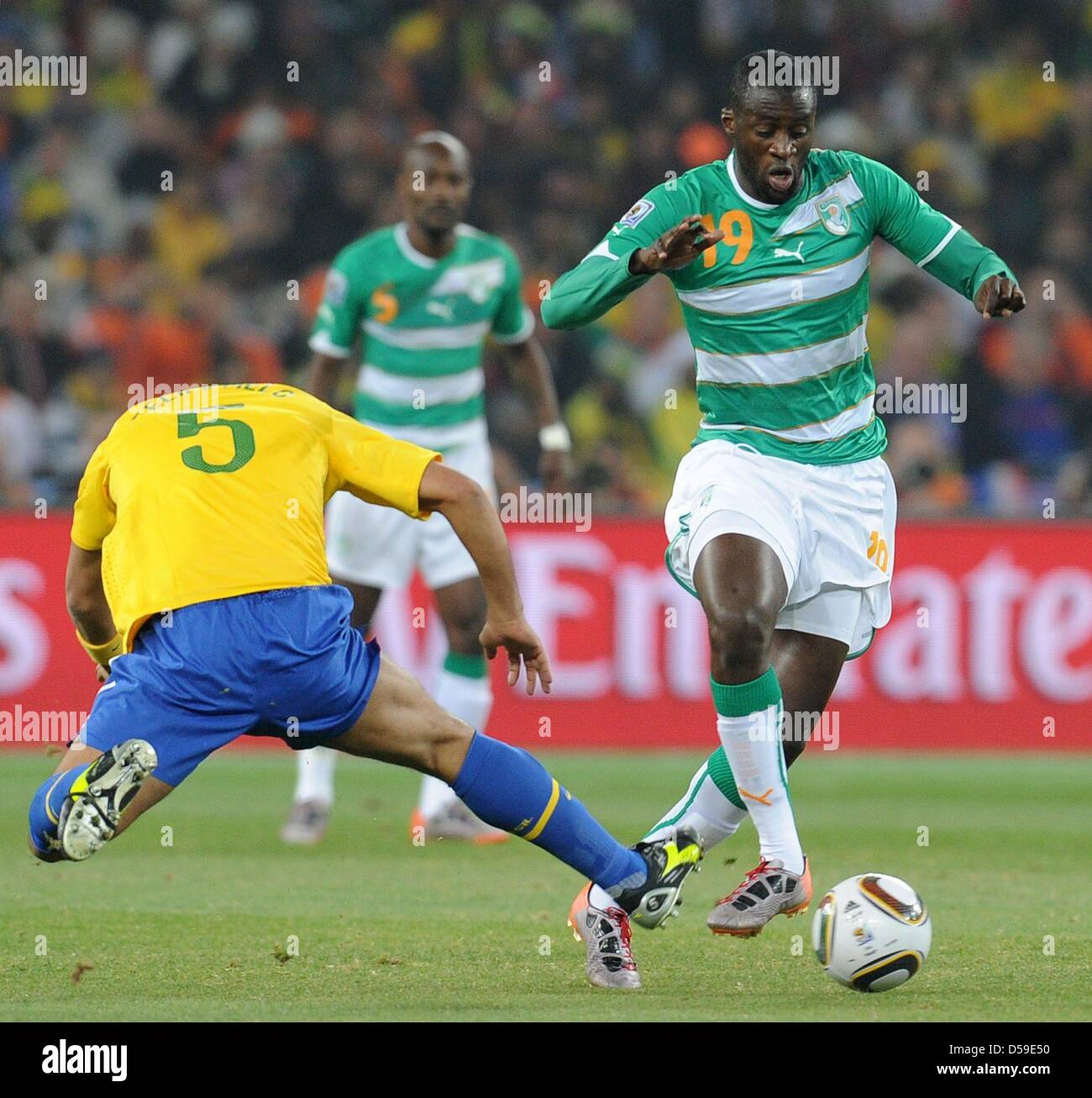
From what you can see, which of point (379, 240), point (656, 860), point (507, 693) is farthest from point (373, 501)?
point (507, 693)

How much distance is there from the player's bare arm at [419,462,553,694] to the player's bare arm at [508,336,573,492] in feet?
13.6

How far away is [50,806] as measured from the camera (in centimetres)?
482

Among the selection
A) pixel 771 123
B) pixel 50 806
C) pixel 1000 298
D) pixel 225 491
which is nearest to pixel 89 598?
pixel 225 491

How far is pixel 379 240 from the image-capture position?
29.3 feet

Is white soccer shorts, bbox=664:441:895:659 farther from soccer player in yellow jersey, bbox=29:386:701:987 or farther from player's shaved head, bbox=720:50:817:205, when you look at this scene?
soccer player in yellow jersey, bbox=29:386:701:987

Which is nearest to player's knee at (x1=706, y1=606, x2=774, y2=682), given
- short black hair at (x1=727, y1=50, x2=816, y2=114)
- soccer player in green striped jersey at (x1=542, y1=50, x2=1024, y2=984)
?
soccer player in green striped jersey at (x1=542, y1=50, x2=1024, y2=984)

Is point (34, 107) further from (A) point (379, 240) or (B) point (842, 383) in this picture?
(B) point (842, 383)

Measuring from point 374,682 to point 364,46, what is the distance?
37.7 ft

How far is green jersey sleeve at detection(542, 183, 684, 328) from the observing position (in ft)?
17.8

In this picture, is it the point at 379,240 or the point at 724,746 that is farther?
the point at 379,240

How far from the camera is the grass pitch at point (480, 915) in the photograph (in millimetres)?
4922

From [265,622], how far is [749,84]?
2.04 m

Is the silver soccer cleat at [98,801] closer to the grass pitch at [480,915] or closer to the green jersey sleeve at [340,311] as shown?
the grass pitch at [480,915]

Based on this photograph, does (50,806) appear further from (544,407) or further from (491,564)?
(544,407)
